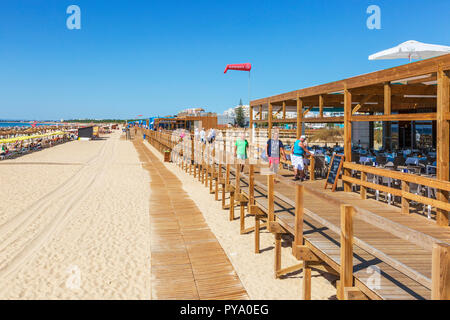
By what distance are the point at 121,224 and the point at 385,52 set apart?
31.7 feet

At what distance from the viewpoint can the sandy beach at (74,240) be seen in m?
5.65

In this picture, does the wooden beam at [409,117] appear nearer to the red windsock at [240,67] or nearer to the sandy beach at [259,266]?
the sandy beach at [259,266]

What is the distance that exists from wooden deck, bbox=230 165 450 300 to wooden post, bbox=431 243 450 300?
191 millimetres

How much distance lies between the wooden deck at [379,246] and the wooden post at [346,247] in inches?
4.3

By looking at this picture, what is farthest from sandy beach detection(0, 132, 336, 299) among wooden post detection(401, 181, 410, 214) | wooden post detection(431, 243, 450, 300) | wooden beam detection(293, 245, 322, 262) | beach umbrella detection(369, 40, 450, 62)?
beach umbrella detection(369, 40, 450, 62)

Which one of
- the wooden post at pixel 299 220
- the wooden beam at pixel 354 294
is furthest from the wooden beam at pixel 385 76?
the wooden beam at pixel 354 294

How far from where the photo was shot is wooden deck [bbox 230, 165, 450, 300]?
3230mm

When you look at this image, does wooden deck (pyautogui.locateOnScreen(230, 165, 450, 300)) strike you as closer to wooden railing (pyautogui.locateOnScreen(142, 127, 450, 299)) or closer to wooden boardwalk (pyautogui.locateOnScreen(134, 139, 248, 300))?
wooden railing (pyautogui.locateOnScreen(142, 127, 450, 299))

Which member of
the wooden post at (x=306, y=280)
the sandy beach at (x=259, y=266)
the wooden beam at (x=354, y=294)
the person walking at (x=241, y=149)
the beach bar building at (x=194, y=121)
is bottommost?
the sandy beach at (x=259, y=266)

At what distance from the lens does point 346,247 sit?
346 cm

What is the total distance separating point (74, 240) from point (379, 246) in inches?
251

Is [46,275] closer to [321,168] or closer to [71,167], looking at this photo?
[321,168]
